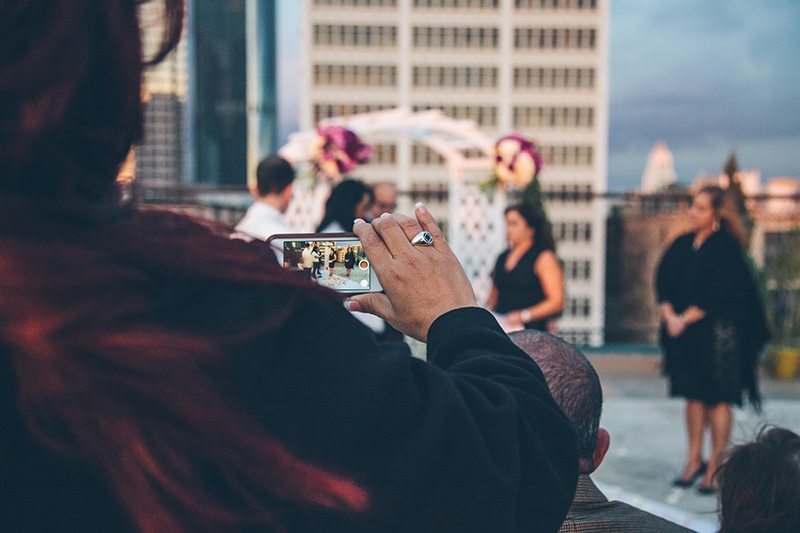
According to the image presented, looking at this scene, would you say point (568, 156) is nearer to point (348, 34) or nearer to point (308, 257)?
point (348, 34)

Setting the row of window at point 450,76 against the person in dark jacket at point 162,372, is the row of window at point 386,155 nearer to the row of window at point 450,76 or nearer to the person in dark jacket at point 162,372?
the row of window at point 450,76

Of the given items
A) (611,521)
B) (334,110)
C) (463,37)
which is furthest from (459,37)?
(611,521)

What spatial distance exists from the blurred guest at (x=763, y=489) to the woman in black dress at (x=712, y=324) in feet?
10.2

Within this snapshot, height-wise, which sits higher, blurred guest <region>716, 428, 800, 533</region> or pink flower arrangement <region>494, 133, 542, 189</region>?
pink flower arrangement <region>494, 133, 542, 189</region>

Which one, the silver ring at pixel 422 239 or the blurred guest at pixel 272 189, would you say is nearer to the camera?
the silver ring at pixel 422 239

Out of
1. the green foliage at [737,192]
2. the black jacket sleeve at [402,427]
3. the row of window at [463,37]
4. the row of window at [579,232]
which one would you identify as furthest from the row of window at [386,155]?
the black jacket sleeve at [402,427]

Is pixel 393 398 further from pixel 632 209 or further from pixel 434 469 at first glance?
pixel 632 209

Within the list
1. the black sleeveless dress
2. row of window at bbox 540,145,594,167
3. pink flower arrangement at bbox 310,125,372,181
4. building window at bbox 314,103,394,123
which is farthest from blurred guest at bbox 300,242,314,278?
row of window at bbox 540,145,594,167

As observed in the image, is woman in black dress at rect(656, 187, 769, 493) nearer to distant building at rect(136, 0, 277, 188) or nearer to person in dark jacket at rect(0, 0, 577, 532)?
person in dark jacket at rect(0, 0, 577, 532)

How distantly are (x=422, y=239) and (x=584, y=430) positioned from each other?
95cm

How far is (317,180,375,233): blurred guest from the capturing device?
5.09 m

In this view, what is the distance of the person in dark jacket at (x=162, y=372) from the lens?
662 millimetres

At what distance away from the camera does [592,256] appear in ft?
283

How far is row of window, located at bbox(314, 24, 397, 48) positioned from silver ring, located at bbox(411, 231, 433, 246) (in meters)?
85.5
